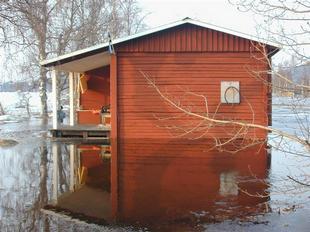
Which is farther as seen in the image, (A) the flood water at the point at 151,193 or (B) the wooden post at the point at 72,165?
(B) the wooden post at the point at 72,165

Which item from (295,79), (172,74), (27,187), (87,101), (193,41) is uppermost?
(193,41)

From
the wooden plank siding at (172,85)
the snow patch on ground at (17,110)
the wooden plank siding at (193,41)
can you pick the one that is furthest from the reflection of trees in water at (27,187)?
the snow patch on ground at (17,110)

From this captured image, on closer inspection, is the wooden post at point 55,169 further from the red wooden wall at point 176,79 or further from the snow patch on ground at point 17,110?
the snow patch on ground at point 17,110

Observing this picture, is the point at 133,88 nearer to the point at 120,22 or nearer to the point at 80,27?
the point at 80,27

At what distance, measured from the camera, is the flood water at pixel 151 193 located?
7.14 m

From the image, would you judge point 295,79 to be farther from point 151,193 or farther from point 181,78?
point 181,78

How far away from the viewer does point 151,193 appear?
9180 mm

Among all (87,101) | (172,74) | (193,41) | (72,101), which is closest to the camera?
(193,41)

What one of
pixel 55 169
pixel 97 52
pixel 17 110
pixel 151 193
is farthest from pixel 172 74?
pixel 17 110

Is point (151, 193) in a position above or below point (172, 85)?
below

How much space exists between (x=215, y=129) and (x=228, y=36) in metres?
3.36

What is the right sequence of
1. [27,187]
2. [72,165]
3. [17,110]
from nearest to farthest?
[27,187] < [72,165] < [17,110]

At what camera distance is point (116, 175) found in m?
11.2

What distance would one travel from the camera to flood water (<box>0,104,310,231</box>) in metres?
7.14
